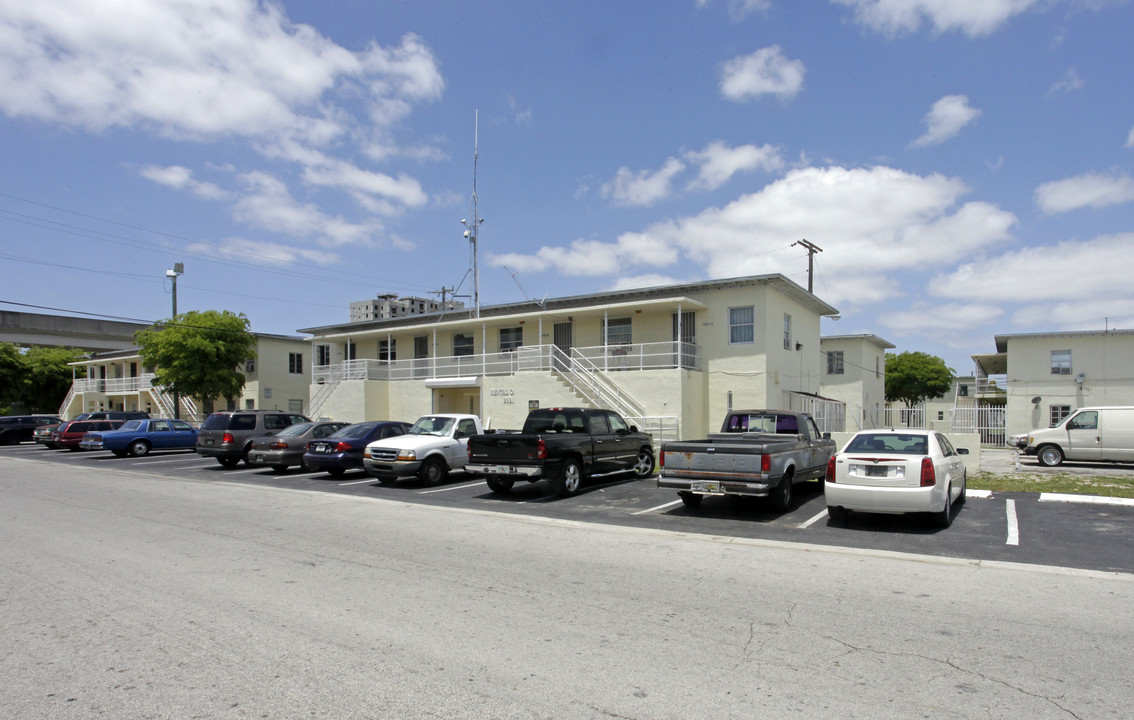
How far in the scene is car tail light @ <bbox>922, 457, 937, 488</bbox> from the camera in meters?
9.83

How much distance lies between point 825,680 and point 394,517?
8654 millimetres

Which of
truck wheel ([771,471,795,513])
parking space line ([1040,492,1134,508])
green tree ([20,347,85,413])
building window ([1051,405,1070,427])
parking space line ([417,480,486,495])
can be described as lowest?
parking space line ([417,480,486,495])

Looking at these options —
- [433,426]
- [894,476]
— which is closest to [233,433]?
[433,426]

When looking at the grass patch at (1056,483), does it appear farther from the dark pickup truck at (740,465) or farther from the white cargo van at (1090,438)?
the dark pickup truck at (740,465)

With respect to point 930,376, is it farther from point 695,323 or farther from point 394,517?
point 394,517

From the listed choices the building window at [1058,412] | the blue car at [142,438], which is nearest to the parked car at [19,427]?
the blue car at [142,438]

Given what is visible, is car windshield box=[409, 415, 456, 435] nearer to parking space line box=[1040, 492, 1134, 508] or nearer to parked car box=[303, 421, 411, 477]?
parked car box=[303, 421, 411, 477]

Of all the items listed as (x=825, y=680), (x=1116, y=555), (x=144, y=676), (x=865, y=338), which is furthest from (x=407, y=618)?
(x=865, y=338)

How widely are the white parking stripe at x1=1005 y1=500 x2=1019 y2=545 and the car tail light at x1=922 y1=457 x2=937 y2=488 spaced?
1.16 metres

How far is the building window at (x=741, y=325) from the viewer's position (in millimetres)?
24641

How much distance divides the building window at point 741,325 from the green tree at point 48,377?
57224 mm

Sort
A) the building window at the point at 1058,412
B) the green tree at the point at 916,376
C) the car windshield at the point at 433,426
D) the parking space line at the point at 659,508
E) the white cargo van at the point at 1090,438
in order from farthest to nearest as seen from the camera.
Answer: the green tree at the point at 916,376, the building window at the point at 1058,412, the white cargo van at the point at 1090,438, the car windshield at the point at 433,426, the parking space line at the point at 659,508

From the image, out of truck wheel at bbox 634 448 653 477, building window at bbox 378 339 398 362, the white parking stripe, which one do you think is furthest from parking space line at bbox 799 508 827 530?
building window at bbox 378 339 398 362

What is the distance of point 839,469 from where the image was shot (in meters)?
10.5
